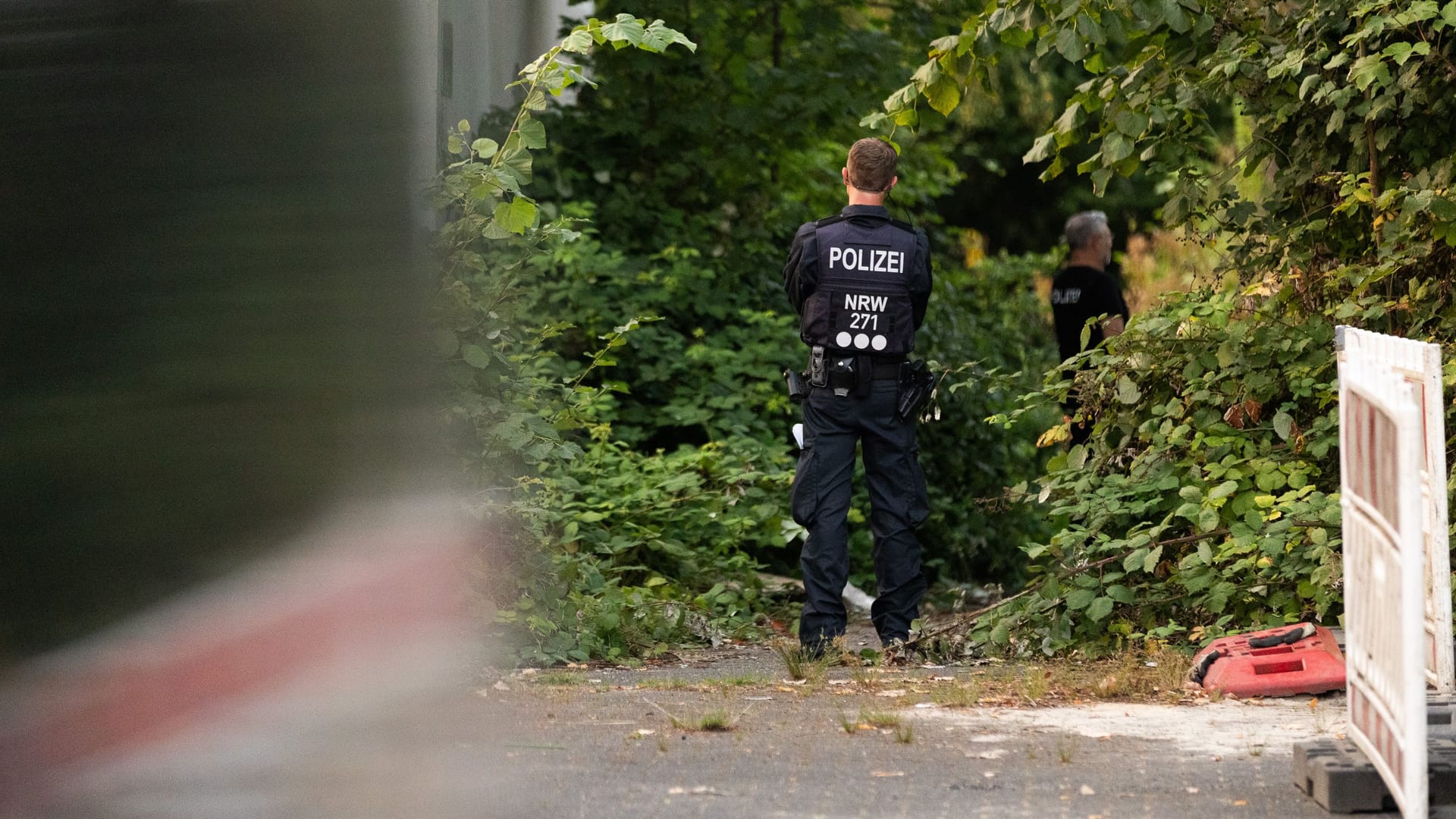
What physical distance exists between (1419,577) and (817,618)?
3.51m

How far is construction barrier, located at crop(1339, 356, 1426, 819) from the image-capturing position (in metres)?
3.46

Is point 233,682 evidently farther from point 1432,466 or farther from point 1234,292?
point 1234,292

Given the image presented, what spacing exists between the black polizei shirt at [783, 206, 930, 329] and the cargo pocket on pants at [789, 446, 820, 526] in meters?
0.62

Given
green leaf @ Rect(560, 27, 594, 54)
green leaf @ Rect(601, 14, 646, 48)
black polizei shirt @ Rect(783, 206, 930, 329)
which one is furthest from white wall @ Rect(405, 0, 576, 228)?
black polizei shirt @ Rect(783, 206, 930, 329)

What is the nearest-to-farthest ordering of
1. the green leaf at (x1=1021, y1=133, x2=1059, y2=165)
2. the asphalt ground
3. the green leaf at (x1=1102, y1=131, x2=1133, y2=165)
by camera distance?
1. the asphalt ground
2. the green leaf at (x1=1102, y1=131, x2=1133, y2=165)
3. the green leaf at (x1=1021, y1=133, x2=1059, y2=165)

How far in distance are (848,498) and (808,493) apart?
0.60 feet

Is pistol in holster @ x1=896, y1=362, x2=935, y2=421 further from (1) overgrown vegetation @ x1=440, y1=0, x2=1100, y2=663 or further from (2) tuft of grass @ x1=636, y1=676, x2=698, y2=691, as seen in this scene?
(2) tuft of grass @ x1=636, y1=676, x2=698, y2=691

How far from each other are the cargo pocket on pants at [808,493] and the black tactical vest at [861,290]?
49cm

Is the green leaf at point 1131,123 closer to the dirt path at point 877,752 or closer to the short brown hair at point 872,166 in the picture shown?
the short brown hair at point 872,166

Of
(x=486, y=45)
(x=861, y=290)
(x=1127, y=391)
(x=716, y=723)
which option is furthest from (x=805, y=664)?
(x=486, y=45)

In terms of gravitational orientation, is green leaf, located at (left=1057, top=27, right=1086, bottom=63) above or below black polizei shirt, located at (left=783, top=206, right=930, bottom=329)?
above

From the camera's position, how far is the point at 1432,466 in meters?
4.55

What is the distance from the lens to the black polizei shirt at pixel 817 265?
666 cm

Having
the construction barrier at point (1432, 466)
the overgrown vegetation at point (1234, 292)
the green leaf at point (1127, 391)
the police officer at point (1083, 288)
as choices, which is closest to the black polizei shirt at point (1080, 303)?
the police officer at point (1083, 288)
